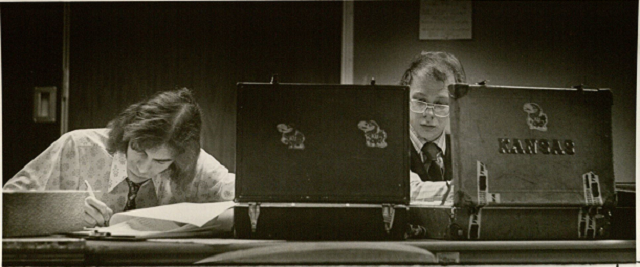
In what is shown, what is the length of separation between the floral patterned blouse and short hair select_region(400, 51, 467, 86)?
2.63 feet

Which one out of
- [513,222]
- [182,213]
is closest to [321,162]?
[182,213]

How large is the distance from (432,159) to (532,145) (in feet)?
1.23

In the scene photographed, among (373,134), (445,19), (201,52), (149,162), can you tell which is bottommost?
(149,162)

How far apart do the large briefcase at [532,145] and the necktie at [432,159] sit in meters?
0.30

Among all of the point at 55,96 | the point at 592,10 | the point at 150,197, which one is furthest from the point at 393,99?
the point at 55,96

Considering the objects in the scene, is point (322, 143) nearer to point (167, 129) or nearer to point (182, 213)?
point (182, 213)

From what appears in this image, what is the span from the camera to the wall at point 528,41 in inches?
96.3

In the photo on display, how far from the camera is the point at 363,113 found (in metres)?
1.74

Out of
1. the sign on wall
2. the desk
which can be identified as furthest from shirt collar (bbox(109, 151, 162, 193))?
the sign on wall

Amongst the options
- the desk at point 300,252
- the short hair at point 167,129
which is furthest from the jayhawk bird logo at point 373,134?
the short hair at point 167,129

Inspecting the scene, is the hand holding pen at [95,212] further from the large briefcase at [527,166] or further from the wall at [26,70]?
the large briefcase at [527,166]

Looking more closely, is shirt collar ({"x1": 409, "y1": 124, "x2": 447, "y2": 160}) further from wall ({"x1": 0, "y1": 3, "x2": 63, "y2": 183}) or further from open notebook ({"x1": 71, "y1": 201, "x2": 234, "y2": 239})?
wall ({"x1": 0, "y1": 3, "x2": 63, "y2": 183})

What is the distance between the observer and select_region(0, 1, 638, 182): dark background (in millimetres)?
2330

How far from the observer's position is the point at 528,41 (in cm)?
251
